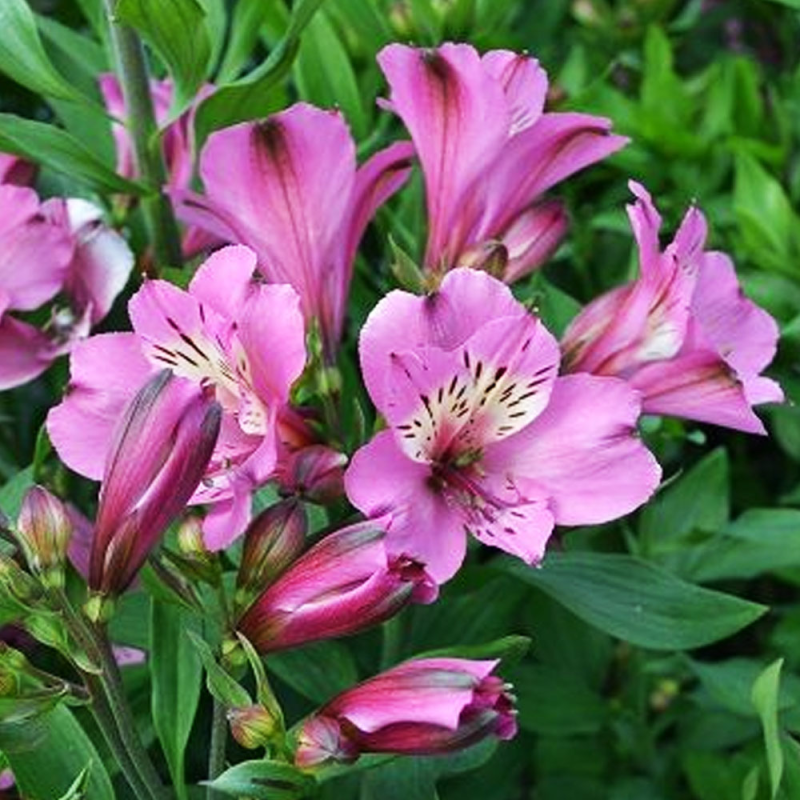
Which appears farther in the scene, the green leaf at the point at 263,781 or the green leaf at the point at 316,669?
the green leaf at the point at 316,669

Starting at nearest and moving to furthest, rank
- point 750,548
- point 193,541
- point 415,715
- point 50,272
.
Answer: point 415,715
point 193,541
point 50,272
point 750,548

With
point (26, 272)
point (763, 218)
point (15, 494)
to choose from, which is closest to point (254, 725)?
point (15, 494)

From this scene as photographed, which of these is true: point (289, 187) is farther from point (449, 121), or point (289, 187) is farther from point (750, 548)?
point (750, 548)

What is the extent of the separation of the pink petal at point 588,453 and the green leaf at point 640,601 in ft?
0.52

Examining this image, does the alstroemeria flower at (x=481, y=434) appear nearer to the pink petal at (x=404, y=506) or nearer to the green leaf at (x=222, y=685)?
the pink petal at (x=404, y=506)

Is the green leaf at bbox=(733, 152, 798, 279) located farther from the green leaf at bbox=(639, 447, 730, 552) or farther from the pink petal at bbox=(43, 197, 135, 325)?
the pink petal at bbox=(43, 197, 135, 325)

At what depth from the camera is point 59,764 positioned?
0.93m

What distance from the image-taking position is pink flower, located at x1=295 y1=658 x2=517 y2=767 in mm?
769

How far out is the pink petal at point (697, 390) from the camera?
3.08 ft

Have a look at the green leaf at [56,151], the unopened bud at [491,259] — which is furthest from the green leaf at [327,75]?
the unopened bud at [491,259]

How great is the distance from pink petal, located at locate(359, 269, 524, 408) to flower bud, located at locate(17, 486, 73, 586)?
165 millimetres

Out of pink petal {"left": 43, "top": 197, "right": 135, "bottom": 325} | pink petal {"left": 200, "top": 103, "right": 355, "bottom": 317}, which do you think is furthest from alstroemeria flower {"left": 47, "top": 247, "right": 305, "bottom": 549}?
pink petal {"left": 43, "top": 197, "right": 135, "bottom": 325}

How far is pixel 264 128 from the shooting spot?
94cm

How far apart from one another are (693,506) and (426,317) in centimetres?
52
